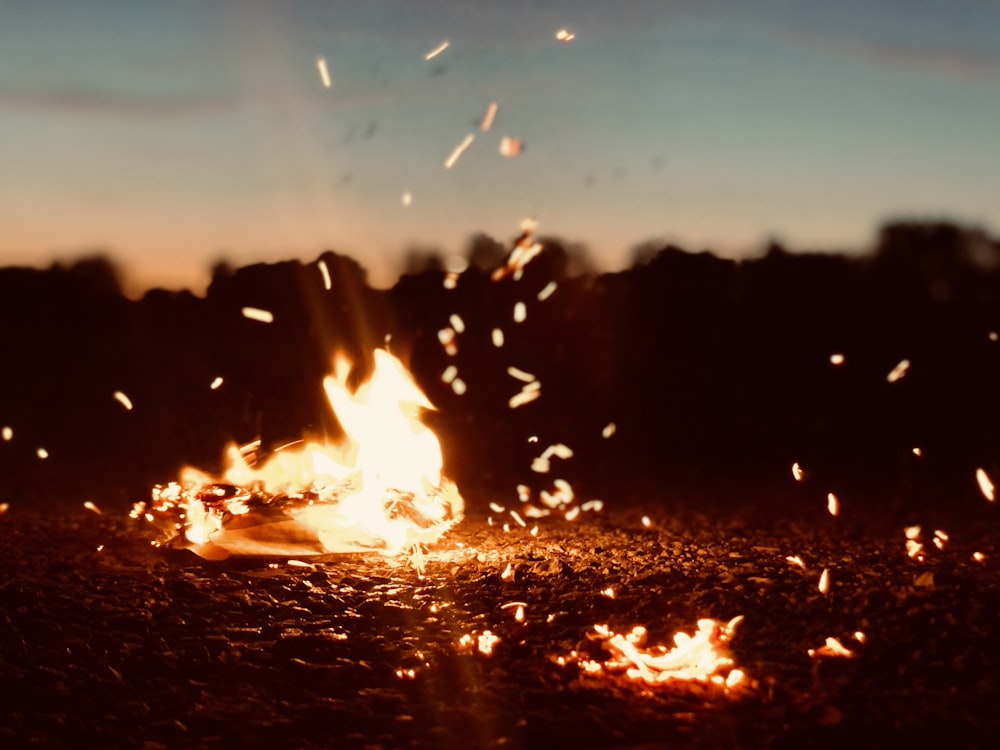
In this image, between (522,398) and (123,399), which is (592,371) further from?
(123,399)

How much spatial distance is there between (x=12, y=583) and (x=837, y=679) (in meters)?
5.43

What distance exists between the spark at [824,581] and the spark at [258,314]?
1211 centimetres

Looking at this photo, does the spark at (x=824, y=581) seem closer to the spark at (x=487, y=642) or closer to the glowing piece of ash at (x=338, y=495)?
the spark at (x=487, y=642)

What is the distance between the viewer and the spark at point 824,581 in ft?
19.4

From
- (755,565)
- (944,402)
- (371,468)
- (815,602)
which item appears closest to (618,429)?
(944,402)

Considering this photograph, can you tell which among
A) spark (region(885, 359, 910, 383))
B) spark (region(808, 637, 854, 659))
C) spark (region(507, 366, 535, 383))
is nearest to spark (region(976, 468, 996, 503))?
spark (region(885, 359, 910, 383))

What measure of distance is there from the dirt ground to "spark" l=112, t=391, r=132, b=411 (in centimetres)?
713

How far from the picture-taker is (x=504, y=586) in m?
6.21

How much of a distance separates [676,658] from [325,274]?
13.8 meters

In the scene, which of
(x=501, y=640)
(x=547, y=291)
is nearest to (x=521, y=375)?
(x=547, y=291)

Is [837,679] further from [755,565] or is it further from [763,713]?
[755,565]

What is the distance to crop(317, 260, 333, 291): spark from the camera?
55.8 feet

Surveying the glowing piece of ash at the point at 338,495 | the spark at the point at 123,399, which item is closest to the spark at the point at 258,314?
the spark at the point at 123,399

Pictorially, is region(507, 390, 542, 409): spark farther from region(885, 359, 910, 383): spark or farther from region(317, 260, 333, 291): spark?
region(885, 359, 910, 383): spark
